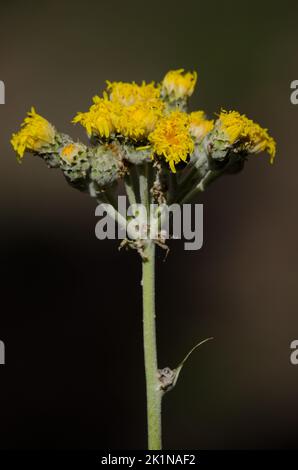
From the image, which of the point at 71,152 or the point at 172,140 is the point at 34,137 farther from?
the point at 172,140

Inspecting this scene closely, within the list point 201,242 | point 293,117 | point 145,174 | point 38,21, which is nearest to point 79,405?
point 201,242

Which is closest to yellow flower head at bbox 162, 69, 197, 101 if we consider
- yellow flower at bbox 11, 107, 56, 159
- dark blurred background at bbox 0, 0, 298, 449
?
yellow flower at bbox 11, 107, 56, 159

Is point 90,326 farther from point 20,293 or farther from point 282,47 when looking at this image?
point 282,47

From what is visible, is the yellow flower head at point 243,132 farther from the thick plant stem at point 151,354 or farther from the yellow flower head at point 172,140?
the thick plant stem at point 151,354

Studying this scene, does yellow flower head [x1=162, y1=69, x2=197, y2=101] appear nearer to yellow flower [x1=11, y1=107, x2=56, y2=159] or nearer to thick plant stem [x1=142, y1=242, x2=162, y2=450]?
yellow flower [x1=11, y1=107, x2=56, y2=159]

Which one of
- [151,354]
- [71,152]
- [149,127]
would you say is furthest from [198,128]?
[151,354]
